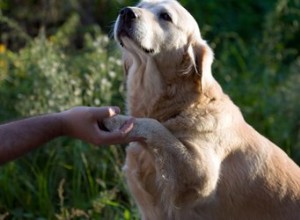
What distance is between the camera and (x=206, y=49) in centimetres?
441

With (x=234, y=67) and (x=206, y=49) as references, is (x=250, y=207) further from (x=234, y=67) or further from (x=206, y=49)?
(x=234, y=67)

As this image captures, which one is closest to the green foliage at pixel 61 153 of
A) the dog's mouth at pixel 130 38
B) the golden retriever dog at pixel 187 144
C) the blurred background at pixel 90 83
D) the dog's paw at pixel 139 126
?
the blurred background at pixel 90 83

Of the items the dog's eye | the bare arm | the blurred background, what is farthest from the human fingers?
the blurred background

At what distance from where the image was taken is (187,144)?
4090 millimetres

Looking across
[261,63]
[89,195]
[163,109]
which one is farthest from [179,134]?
[261,63]

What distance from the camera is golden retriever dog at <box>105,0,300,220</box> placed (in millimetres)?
4043

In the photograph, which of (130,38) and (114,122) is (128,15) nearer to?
(130,38)

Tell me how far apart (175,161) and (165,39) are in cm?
75

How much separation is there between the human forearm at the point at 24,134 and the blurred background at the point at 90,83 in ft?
3.22

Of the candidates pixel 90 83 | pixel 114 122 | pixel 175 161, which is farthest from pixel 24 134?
pixel 90 83

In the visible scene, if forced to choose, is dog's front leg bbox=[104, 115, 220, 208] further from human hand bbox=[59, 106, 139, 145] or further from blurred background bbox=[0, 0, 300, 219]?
blurred background bbox=[0, 0, 300, 219]

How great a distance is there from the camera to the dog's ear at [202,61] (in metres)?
4.28

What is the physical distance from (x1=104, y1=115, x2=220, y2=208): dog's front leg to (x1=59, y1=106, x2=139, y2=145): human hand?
0.15 metres

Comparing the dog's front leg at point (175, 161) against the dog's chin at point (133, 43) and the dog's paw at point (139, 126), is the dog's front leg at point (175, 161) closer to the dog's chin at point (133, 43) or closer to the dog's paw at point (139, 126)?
the dog's paw at point (139, 126)
